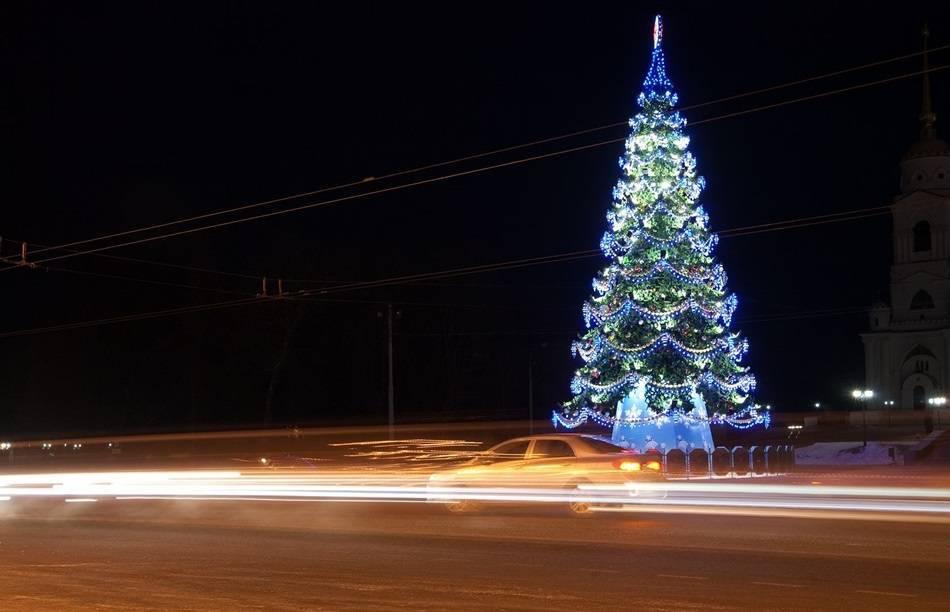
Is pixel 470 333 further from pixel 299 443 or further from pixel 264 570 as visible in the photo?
pixel 264 570

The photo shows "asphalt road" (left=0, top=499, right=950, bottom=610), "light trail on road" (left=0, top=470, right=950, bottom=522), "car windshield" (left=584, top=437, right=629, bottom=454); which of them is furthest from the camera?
"car windshield" (left=584, top=437, right=629, bottom=454)

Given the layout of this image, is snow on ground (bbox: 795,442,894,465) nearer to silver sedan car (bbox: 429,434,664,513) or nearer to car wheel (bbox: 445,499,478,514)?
silver sedan car (bbox: 429,434,664,513)

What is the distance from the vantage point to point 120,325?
61375 mm

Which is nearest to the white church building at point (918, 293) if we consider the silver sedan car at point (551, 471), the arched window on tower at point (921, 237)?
the arched window on tower at point (921, 237)

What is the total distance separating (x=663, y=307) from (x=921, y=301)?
4159 cm

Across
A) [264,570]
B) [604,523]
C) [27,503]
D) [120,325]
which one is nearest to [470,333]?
[120,325]

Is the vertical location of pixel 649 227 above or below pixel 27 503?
above

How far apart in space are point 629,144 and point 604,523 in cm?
2264

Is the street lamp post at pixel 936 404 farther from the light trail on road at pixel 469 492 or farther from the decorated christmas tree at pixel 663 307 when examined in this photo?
the light trail on road at pixel 469 492

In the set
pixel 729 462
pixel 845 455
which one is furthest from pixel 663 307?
A: pixel 845 455

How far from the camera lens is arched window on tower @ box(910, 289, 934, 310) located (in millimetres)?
71438

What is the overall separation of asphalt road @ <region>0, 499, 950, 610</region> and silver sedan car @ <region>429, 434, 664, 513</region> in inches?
21.1

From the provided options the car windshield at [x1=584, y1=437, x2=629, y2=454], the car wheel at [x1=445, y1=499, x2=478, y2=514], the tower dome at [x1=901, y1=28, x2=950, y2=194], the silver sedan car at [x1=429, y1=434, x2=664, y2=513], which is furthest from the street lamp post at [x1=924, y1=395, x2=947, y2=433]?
the car wheel at [x1=445, y1=499, x2=478, y2=514]

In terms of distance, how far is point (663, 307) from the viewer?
3725 cm
